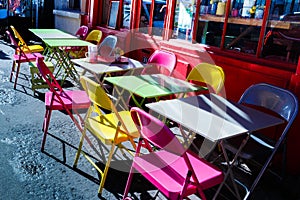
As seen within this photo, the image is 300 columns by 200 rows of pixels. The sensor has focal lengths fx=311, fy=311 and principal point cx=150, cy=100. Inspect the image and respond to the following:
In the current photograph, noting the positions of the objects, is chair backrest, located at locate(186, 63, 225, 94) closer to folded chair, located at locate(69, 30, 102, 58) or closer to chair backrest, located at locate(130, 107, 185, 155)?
chair backrest, located at locate(130, 107, 185, 155)

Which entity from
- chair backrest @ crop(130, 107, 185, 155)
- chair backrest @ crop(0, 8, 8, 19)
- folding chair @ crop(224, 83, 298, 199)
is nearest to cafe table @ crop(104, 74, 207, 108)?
folding chair @ crop(224, 83, 298, 199)

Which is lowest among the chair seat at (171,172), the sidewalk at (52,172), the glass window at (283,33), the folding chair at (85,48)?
the sidewalk at (52,172)

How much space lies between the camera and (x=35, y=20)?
9.85m

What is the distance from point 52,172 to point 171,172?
1.30 metres

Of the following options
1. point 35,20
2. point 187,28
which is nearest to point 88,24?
point 187,28

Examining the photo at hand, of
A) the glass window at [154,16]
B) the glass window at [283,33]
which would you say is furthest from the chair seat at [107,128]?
the glass window at [154,16]

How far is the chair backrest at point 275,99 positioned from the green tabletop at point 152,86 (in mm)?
473

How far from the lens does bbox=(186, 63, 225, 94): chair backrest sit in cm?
322

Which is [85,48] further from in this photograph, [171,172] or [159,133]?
[159,133]

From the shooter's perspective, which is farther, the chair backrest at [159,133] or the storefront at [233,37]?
the storefront at [233,37]

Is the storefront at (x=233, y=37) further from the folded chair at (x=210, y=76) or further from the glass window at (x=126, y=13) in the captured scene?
the folded chair at (x=210, y=76)

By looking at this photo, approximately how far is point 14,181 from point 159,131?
1610 mm

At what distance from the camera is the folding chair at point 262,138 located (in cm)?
244

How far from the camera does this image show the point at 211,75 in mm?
3348
